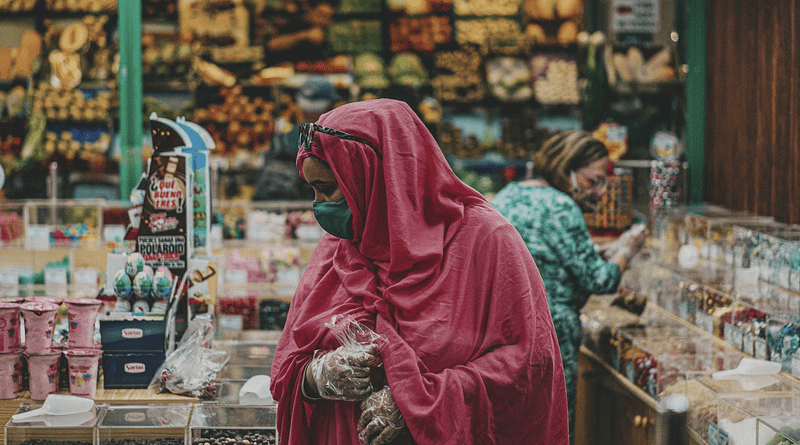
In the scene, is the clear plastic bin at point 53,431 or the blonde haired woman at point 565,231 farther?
the blonde haired woman at point 565,231

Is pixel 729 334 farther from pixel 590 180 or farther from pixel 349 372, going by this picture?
pixel 349 372

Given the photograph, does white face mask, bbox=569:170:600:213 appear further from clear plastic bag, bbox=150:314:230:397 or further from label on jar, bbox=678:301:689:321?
clear plastic bag, bbox=150:314:230:397

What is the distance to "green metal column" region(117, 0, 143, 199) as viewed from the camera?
20.9 ft

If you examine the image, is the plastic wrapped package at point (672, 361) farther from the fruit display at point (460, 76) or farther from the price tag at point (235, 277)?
the fruit display at point (460, 76)

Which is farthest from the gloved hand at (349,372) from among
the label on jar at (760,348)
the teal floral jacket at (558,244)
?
the label on jar at (760,348)

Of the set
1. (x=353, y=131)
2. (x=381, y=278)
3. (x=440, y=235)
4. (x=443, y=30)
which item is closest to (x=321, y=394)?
(x=381, y=278)

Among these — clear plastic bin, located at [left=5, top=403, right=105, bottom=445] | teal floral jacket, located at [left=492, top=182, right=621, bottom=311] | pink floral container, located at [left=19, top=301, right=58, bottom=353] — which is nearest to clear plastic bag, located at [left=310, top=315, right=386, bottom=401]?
clear plastic bin, located at [left=5, top=403, right=105, bottom=445]

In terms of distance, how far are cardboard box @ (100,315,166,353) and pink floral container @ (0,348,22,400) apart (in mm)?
262

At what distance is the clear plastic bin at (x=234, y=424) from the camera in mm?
2717

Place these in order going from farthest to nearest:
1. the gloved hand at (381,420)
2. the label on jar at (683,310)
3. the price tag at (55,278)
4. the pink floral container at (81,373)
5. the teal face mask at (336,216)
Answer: the price tag at (55,278) < the label on jar at (683,310) < the pink floral container at (81,373) < the teal face mask at (336,216) < the gloved hand at (381,420)

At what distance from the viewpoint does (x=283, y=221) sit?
5523mm

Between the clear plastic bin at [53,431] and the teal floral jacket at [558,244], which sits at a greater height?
the teal floral jacket at [558,244]

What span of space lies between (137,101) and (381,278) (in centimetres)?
475

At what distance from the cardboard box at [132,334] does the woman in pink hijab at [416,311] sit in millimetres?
939
